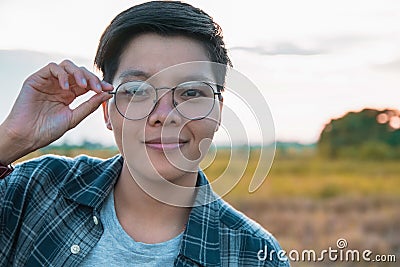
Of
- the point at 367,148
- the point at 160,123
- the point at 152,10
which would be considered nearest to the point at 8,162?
the point at 160,123

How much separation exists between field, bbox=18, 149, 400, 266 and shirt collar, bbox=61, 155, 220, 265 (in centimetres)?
268

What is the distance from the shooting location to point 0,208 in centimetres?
154

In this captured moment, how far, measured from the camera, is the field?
5305 mm

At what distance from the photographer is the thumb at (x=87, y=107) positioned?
1.52 meters

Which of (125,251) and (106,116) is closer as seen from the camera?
(125,251)

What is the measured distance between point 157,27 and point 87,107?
24 centimetres

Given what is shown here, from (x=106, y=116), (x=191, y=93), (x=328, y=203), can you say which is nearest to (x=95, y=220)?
(x=106, y=116)

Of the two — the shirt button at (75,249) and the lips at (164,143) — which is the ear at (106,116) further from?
the shirt button at (75,249)

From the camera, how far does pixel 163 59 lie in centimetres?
151

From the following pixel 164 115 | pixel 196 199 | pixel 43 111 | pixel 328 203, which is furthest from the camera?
pixel 328 203

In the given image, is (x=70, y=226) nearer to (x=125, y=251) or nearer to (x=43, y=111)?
(x=125, y=251)

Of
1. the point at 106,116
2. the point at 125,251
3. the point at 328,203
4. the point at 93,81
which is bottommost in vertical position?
the point at 328,203

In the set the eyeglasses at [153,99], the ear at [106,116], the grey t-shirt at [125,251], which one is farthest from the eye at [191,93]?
the grey t-shirt at [125,251]

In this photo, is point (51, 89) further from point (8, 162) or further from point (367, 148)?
point (367, 148)
